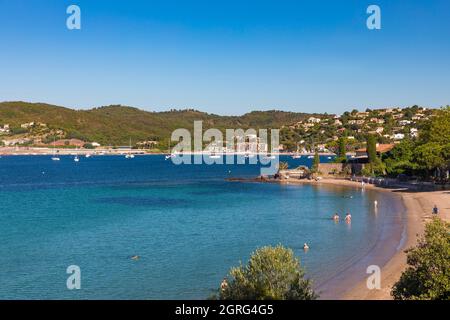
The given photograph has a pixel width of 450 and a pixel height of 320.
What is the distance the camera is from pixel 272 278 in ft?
50.9

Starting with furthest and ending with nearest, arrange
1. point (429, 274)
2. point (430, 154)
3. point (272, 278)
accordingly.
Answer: point (430, 154)
point (272, 278)
point (429, 274)

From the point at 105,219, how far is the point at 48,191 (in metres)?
33.3

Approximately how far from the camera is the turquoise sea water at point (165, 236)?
87.4ft

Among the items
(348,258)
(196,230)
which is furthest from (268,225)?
(348,258)

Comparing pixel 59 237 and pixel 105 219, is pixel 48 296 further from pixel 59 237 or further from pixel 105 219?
pixel 105 219

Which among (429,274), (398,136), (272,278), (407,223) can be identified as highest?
(398,136)

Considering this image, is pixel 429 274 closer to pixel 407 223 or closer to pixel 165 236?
pixel 165 236

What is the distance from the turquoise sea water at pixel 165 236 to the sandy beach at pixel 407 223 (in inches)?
61.0

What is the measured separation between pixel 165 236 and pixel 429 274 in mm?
27720
